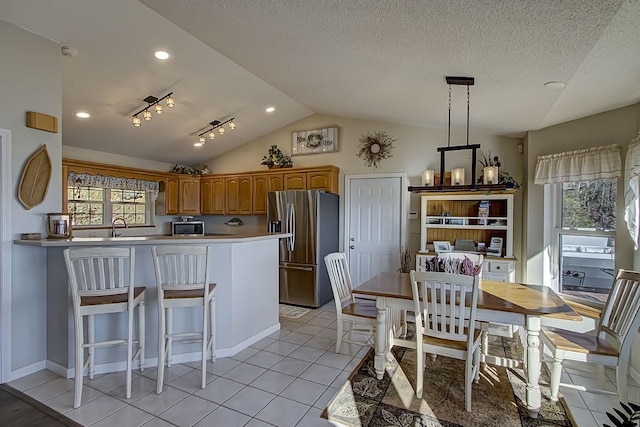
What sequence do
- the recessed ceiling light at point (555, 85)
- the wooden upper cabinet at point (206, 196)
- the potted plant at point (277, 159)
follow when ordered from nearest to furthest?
the recessed ceiling light at point (555, 85) → the potted plant at point (277, 159) → the wooden upper cabinet at point (206, 196)

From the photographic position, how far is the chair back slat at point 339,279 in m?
3.04

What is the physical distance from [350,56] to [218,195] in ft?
13.1

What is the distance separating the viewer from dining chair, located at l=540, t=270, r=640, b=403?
2.10m

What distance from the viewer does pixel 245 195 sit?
5.61 meters

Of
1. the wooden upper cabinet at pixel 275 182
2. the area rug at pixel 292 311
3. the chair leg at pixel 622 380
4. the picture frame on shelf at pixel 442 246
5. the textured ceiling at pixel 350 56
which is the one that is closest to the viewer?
the textured ceiling at pixel 350 56

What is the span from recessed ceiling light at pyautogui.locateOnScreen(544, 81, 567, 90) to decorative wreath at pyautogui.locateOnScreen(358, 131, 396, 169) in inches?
94.5

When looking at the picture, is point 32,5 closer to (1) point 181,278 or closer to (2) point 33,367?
(1) point 181,278

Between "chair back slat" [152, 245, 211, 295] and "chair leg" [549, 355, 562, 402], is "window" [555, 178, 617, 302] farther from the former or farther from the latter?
"chair back slat" [152, 245, 211, 295]

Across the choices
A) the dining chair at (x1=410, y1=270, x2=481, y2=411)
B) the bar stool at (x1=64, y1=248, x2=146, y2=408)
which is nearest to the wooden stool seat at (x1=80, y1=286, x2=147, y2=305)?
the bar stool at (x1=64, y1=248, x2=146, y2=408)

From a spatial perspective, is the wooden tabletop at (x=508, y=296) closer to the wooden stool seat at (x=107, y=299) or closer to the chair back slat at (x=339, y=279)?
the chair back slat at (x=339, y=279)

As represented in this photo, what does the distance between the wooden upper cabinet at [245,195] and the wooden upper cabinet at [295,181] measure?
730mm

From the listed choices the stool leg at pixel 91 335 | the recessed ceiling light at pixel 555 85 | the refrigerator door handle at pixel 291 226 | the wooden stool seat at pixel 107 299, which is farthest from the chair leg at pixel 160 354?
the recessed ceiling light at pixel 555 85

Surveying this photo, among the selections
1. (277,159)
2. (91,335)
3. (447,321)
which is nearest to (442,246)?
(447,321)

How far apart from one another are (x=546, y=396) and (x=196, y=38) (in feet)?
13.7
